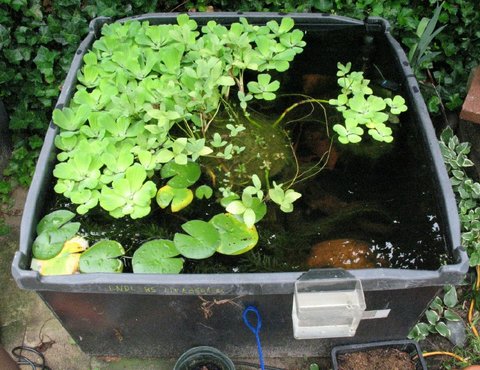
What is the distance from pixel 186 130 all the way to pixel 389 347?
990mm

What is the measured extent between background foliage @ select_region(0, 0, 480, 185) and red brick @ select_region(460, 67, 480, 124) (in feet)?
0.36

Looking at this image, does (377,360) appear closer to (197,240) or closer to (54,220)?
Answer: (197,240)

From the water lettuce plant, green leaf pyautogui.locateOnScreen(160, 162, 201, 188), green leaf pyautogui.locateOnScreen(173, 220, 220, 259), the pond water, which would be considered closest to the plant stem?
the water lettuce plant

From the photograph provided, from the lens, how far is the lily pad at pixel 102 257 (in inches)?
57.5

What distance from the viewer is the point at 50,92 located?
2.21 m

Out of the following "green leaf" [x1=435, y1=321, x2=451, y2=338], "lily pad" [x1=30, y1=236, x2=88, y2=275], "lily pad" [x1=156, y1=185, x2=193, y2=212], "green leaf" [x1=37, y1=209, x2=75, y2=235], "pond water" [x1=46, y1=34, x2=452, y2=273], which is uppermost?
"green leaf" [x1=37, y1=209, x2=75, y2=235]

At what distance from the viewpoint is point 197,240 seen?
4.93ft

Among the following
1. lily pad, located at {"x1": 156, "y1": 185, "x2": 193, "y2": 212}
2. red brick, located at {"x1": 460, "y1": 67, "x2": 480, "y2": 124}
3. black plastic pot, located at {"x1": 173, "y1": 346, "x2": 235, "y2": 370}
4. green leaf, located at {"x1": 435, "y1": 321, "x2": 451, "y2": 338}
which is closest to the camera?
lily pad, located at {"x1": 156, "y1": 185, "x2": 193, "y2": 212}

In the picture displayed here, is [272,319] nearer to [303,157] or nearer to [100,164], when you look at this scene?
[303,157]

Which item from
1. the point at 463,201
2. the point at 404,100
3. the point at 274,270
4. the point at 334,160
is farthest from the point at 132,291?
the point at 463,201

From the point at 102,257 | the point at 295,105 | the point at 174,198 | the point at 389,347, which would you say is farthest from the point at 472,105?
the point at 102,257

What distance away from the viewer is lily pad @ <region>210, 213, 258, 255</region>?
149cm

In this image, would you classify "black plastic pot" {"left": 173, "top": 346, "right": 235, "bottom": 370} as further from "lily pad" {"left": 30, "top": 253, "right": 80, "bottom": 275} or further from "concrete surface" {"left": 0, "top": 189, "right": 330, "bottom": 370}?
"lily pad" {"left": 30, "top": 253, "right": 80, "bottom": 275}

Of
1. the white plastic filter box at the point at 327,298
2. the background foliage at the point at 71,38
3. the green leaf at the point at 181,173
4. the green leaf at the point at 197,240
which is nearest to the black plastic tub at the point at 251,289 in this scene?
the white plastic filter box at the point at 327,298
